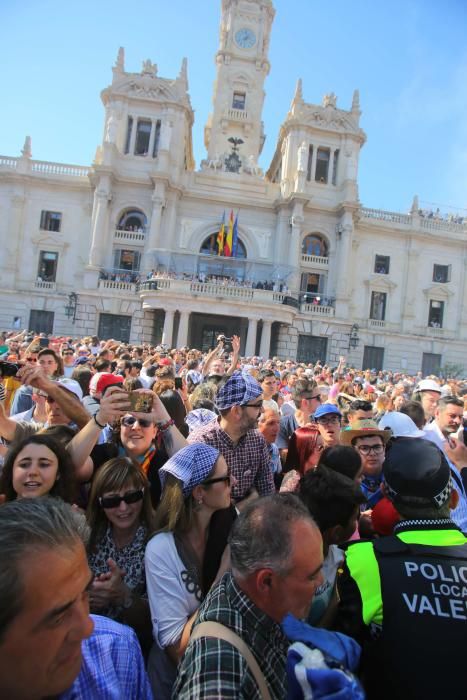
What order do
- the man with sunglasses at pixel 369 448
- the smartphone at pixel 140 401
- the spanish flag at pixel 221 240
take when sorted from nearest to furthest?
the smartphone at pixel 140 401, the man with sunglasses at pixel 369 448, the spanish flag at pixel 221 240

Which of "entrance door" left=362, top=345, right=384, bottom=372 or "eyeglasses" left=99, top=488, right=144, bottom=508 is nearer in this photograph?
"eyeglasses" left=99, top=488, right=144, bottom=508

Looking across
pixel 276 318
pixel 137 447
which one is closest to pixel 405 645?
pixel 137 447

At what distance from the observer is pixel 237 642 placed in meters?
1.48

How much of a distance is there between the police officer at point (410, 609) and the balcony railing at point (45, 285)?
31.5 meters

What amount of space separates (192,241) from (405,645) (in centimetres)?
3166

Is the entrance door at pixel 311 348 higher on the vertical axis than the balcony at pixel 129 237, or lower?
lower

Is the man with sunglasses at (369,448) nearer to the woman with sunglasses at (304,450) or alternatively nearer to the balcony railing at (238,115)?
the woman with sunglasses at (304,450)

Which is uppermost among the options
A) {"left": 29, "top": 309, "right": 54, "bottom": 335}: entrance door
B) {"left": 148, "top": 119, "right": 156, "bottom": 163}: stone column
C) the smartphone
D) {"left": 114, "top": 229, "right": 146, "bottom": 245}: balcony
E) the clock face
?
the clock face

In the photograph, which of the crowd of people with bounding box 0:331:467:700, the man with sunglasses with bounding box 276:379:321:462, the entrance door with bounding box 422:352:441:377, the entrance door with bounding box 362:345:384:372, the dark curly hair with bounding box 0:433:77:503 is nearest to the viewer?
the crowd of people with bounding box 0:331:467:700

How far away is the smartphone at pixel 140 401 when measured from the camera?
3.37 meters

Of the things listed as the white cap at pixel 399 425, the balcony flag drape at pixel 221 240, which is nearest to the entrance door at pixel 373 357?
the balcony flag drape at pixel 221 240

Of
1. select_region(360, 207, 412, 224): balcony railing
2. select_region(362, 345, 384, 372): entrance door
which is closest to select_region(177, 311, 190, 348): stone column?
select_region(362, 345, 384, 372): entrance door

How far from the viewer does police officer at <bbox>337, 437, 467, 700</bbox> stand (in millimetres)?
1685

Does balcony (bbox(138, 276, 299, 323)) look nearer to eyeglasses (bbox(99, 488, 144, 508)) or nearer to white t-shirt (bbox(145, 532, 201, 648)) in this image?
eyeglasses (bbox(99, 488, 144, 508))
